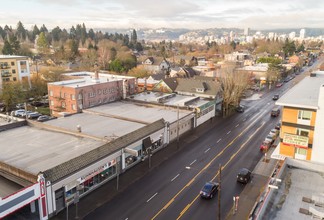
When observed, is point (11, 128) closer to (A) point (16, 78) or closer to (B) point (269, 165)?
(B) point (269, 165)

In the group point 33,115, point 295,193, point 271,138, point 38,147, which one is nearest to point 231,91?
point 271,138

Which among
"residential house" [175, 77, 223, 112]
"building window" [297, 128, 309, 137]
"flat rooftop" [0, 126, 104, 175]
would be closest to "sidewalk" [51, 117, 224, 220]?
"flat rooftop" [0, 126, 104, 175]

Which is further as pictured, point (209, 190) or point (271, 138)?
point (271, 138)

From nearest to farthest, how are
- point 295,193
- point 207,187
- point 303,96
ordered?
point 295,193, point 207,187, point 303,96

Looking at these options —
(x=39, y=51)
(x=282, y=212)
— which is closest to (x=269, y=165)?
(x=282, y=212)

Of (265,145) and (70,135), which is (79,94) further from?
(265,145)

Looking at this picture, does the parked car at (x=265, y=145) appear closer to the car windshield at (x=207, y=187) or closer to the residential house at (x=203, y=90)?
the car windshield at (x=207, y=187)
